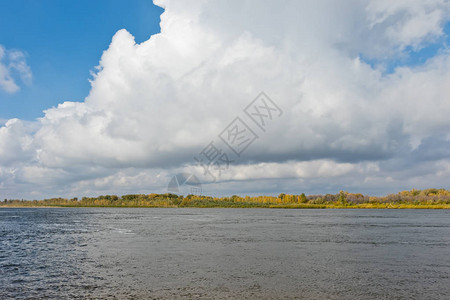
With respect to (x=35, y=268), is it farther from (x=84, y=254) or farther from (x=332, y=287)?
(x=332, y=287)

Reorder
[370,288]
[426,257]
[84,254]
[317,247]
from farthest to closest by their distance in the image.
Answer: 1. [317,247]
2. [84,254]
3. [426,257]
4. [370,288]

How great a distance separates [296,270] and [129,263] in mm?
14357

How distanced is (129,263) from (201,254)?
24.5 feet

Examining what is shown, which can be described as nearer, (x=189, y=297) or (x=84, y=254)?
(x=189, y=297)

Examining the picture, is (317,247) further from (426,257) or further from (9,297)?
(9,297)

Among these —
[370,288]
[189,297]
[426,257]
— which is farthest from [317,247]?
[189,297]

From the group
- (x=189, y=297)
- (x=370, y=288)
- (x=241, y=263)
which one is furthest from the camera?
(x=241, y=263)

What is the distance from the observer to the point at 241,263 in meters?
30.3

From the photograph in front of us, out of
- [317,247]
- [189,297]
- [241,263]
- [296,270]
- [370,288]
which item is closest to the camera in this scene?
[189,297]

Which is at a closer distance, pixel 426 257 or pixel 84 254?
pixel 426 257

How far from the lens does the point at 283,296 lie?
66.4ft

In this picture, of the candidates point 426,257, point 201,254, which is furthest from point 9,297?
point 426,257

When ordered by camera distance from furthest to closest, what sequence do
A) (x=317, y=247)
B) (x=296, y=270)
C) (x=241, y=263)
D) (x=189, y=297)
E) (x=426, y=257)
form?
(x=317, y=247) → (x=426, y=257) → (x=241, y=263) → (x=296, y=270) → (x=189, y=297)

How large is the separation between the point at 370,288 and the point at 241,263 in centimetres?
1119
